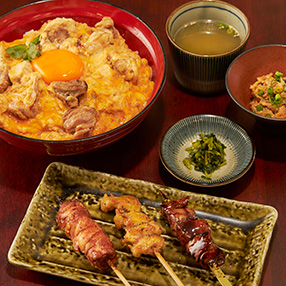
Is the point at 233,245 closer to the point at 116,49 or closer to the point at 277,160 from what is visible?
the point at 277,160

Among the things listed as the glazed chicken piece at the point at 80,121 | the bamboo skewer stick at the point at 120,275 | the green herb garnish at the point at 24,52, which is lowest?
the bamboo skewer stick at the point at 120,275

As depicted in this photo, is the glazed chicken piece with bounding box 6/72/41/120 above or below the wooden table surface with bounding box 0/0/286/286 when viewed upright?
above

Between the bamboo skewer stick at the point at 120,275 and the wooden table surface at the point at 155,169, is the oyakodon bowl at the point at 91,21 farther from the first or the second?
the bamboo skewer stick at the point at 120,275

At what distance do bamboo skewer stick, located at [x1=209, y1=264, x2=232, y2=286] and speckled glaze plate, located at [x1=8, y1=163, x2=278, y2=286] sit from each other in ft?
0.45

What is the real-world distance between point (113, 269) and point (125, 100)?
4.84 feet

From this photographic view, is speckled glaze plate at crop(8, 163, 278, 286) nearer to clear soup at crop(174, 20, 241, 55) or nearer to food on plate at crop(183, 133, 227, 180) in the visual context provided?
food on plate at crop(183, 133, 227, 180)

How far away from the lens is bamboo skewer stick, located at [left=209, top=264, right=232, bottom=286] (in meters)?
2.71

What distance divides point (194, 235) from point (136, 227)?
41cm

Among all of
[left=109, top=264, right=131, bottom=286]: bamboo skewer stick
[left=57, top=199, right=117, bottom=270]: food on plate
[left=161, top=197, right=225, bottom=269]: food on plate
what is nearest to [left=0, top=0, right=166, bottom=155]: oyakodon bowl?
[left=161, top=197, right=225, bottom=269]: food on plate

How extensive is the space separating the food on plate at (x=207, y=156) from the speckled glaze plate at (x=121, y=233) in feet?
1.24

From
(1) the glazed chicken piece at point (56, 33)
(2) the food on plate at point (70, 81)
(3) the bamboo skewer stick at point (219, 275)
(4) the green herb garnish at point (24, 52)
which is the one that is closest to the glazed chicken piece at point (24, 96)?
(2) the food on plate at point (70, 81)

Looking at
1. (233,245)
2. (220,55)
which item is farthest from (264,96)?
(233,245)

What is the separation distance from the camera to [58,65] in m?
3.79

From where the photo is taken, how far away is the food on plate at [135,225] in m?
2.93
